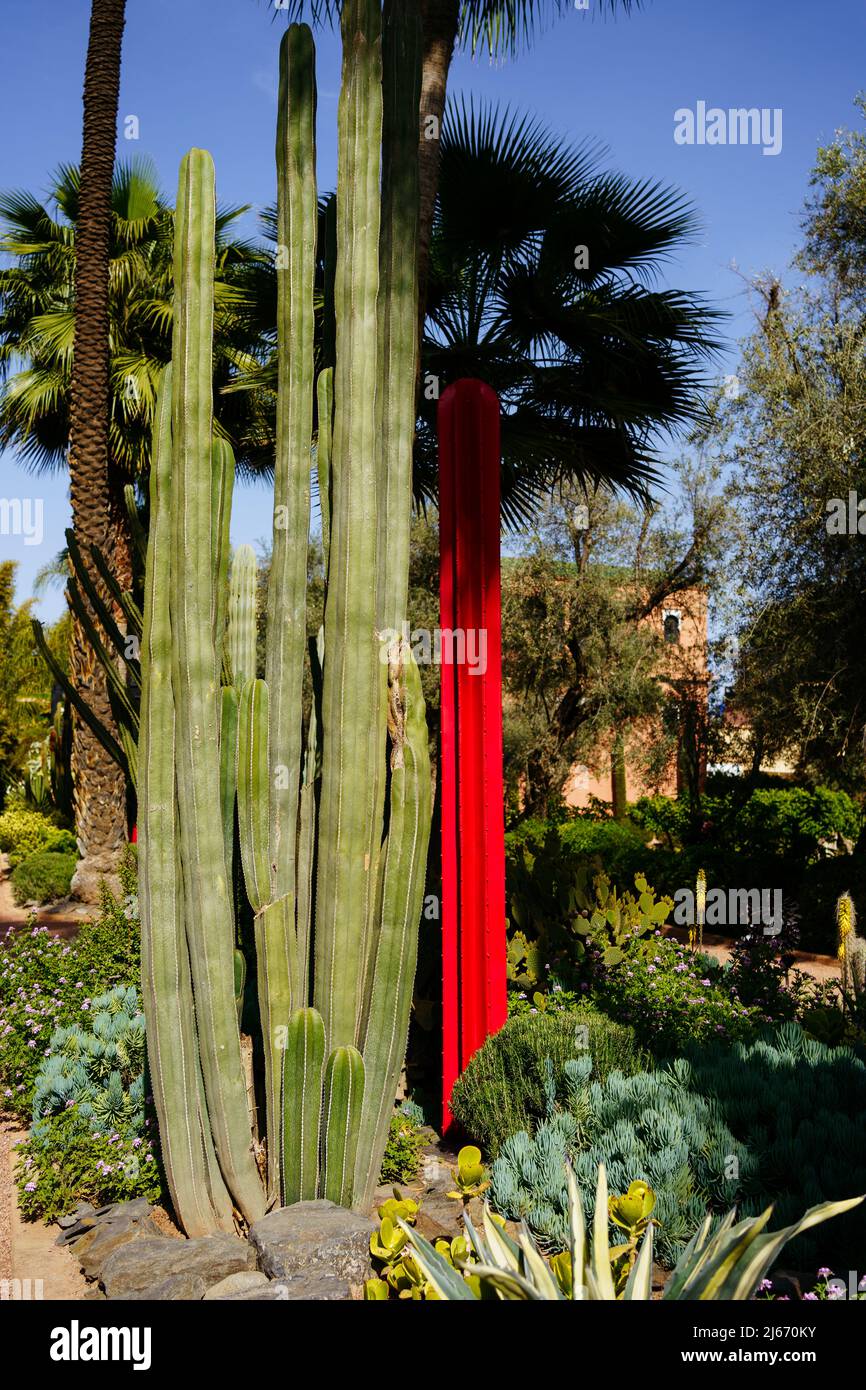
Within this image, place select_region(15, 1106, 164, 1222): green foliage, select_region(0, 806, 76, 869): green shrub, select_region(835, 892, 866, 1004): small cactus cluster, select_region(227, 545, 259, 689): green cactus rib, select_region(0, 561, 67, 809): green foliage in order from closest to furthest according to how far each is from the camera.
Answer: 1. select_region(15, 1106, 164, 1222): green foliage
2. select_region(227, 545, 259, 689): green cactus rib
3. select_region(835, 892, 866, 1004): small cactus cluster
4. select_region(0, 806, 76, 869): green shrub
5. select_region(0, 561, 67, 809): green foliage

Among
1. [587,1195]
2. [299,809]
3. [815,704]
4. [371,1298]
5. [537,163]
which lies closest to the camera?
[371,1298]

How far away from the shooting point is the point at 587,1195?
10.7 ft

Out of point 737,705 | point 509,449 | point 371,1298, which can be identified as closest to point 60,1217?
point 371,1298

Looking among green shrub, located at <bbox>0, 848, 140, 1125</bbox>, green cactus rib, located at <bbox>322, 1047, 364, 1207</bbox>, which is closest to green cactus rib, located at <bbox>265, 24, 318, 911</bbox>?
green cactus rib, located at <bbox>322, 1047, 364, 1207</bbox>

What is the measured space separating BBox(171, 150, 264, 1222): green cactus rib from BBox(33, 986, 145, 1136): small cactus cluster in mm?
1015

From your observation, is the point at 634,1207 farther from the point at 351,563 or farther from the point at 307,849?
the point at 351,563

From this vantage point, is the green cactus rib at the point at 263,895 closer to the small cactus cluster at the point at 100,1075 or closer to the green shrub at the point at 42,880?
the small cactus cluster at the point at 100,1075

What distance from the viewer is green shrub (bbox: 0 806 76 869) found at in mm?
13250

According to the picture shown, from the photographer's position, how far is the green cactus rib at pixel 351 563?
3.46 m

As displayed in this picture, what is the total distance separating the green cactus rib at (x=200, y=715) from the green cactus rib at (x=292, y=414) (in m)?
0.27

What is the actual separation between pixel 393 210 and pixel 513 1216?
11.7 feet

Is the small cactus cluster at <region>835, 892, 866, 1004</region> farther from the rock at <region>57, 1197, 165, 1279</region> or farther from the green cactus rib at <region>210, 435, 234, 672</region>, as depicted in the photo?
the green cactus rib at <region>210, 435, 234, 672</region>
